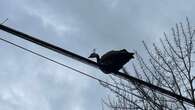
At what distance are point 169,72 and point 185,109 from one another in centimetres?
154

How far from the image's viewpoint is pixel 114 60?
475cm

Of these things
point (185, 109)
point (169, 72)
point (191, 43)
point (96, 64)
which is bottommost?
point (96, 64)

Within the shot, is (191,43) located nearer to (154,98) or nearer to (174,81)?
(174,81)

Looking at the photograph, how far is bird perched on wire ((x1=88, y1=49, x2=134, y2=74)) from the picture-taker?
15.0 ft

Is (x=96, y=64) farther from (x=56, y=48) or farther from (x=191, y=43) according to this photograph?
(x=191, y=43)

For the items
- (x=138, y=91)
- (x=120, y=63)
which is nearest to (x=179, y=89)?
(x=138, y=91)

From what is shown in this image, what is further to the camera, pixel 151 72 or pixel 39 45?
pixel 151 72

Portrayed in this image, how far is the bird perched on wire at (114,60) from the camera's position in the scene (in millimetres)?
4570

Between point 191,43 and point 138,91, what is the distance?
2256 mm

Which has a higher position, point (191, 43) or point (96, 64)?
point (191, 43)

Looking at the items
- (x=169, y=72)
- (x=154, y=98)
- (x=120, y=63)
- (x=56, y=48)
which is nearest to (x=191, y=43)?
(x=169, y=72)

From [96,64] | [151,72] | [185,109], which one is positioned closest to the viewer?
[96,64]

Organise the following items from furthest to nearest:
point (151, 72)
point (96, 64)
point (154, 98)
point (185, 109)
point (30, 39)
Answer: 1. point (151, 72)
2. point (154, 98)
3. point (185, 109)
4. point (96, 64)
5. point (30, 39)

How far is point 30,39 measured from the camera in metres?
4.11
